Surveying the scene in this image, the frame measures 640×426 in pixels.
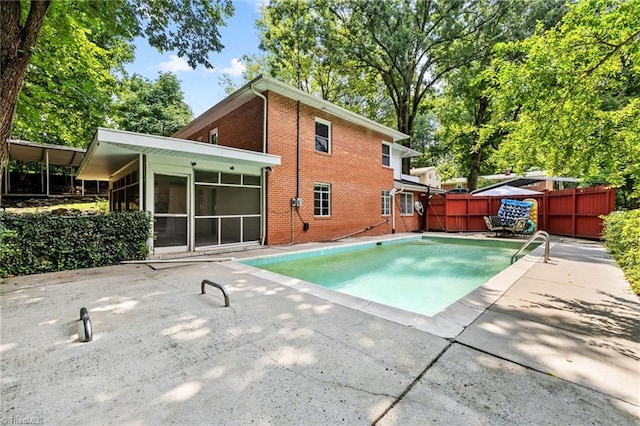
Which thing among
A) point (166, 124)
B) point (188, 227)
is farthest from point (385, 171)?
point (166, 124)

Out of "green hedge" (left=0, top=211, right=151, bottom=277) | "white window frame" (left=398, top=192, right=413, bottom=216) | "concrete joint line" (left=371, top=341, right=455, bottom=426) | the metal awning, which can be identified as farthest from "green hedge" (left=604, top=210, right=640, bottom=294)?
"green hedge" (left=0, top=211, right=151, bottom=277)

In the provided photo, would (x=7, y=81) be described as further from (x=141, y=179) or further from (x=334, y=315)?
(x=334, y=315)

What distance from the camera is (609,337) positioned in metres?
2.80

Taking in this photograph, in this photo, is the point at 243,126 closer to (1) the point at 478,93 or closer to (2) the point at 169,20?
(2) the point at 169,20

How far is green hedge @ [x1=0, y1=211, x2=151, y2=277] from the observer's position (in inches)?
197

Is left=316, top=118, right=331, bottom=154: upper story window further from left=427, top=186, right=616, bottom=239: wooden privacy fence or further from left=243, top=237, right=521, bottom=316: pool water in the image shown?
left=427, top=186, right=616, bottom=239: wooden privacy fence

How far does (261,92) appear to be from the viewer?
9.30 m

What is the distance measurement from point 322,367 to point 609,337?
303 cm

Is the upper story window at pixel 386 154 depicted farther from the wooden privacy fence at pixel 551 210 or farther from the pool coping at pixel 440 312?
the pool coping at pixel 440 312

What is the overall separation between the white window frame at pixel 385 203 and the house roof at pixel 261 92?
3255 millimetres

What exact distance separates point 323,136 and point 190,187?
5738 millimetres

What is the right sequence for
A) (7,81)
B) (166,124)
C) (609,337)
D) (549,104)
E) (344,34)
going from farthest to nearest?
1. (166,124)
2. (344,34)
3. (549,104)
4. (7,81)
5. (609,337)

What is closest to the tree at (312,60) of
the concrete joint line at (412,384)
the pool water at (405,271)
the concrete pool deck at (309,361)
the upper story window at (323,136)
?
the upper story window at (323,136)

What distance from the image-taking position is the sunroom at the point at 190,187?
A: 6984 mm
